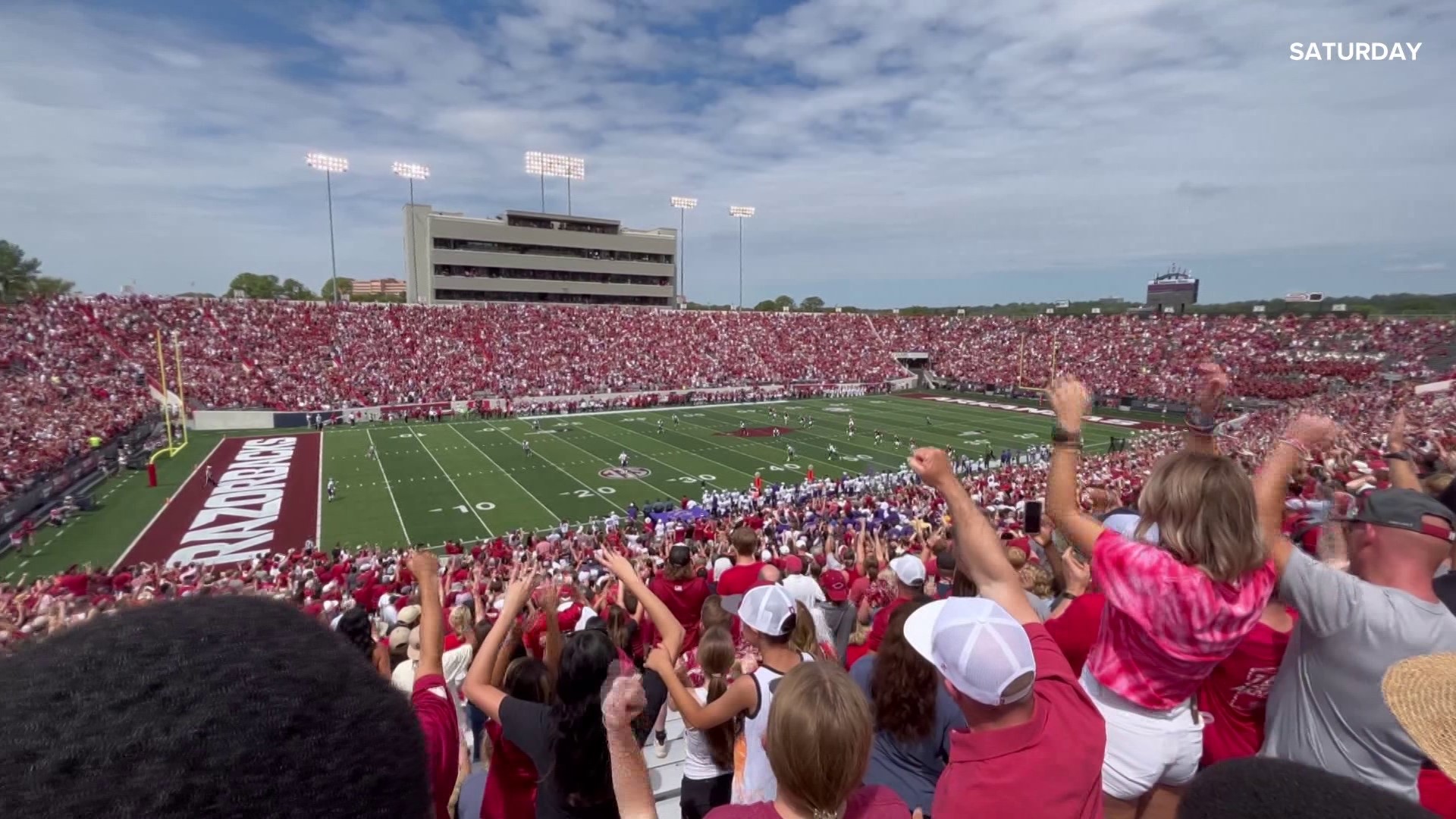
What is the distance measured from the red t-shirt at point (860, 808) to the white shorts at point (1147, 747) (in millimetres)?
1028

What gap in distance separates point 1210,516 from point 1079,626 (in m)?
1.07

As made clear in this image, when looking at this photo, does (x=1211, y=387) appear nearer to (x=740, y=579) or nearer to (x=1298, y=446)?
(x=1298, y=446)

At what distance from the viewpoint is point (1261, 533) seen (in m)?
2.63

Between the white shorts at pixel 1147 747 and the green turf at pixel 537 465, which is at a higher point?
the white shorts at pixel 1147 747

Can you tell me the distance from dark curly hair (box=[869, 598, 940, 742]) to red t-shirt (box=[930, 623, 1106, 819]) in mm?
713

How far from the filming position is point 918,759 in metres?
3.01

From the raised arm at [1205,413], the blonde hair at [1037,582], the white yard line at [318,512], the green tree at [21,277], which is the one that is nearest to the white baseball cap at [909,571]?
the blonde hair at [1037,582]

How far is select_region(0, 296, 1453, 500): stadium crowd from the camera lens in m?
34.5

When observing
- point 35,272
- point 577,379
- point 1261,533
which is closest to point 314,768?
point 1261,533

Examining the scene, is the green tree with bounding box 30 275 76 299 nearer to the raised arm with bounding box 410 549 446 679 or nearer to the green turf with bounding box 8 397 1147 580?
the green turf with bounding box 8 397 1147 580

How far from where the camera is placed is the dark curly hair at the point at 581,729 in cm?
284

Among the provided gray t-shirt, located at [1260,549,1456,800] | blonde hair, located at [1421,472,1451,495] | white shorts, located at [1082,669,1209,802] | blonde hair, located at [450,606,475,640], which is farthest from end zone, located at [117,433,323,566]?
blonde hair, located at [1421,472,1451,495]

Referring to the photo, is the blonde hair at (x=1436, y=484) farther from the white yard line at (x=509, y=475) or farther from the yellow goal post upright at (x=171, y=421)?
the yellow goal post upright at (x=171, y=421)

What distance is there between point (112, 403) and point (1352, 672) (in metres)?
39.8
